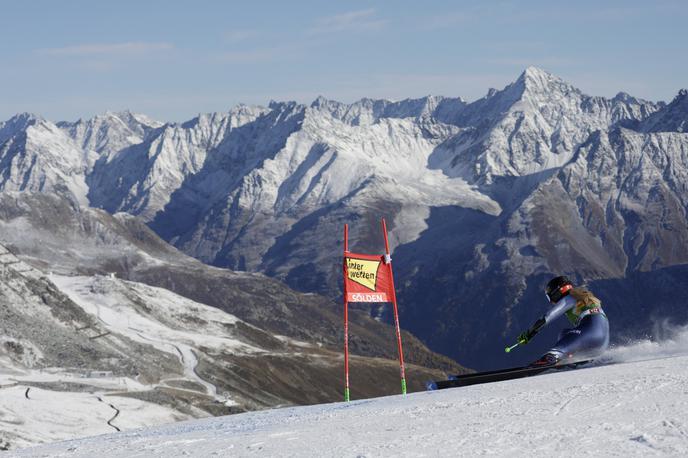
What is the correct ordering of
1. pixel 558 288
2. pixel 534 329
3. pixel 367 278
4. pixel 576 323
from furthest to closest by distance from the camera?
pixel 367 278 → pixel 576 323 → pixel 558 288 → pixel 534 329

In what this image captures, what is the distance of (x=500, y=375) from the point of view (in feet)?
105

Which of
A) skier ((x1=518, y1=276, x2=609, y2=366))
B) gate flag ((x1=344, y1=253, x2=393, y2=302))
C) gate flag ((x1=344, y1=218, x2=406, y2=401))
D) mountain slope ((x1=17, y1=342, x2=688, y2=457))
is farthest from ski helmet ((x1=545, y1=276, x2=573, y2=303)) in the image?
gate flag ((x1=344, y1=253, x2=393, y2=302))

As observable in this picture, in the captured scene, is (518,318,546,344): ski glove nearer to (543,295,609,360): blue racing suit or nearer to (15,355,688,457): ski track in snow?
(543,295,609,360): blue racing suit

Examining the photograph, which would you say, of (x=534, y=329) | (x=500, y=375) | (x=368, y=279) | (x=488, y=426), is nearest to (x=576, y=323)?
(x=534, y=329)

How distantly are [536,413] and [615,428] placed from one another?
8.38 ft

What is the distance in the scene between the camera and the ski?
101 ft

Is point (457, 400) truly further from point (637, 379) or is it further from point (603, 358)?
point (603, 358)

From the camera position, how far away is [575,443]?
18.7 metres

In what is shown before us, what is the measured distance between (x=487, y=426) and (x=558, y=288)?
1023 cm

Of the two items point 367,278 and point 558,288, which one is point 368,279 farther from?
point 558,288

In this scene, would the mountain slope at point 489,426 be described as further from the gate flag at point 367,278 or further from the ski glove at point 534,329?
the gate flag at point 367,278

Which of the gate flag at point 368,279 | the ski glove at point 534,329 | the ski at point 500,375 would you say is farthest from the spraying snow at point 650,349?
the gate flag at point 368,279

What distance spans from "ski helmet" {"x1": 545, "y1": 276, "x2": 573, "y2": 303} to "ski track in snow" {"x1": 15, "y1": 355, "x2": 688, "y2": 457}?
234cm

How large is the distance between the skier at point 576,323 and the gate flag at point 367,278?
1050 cm
